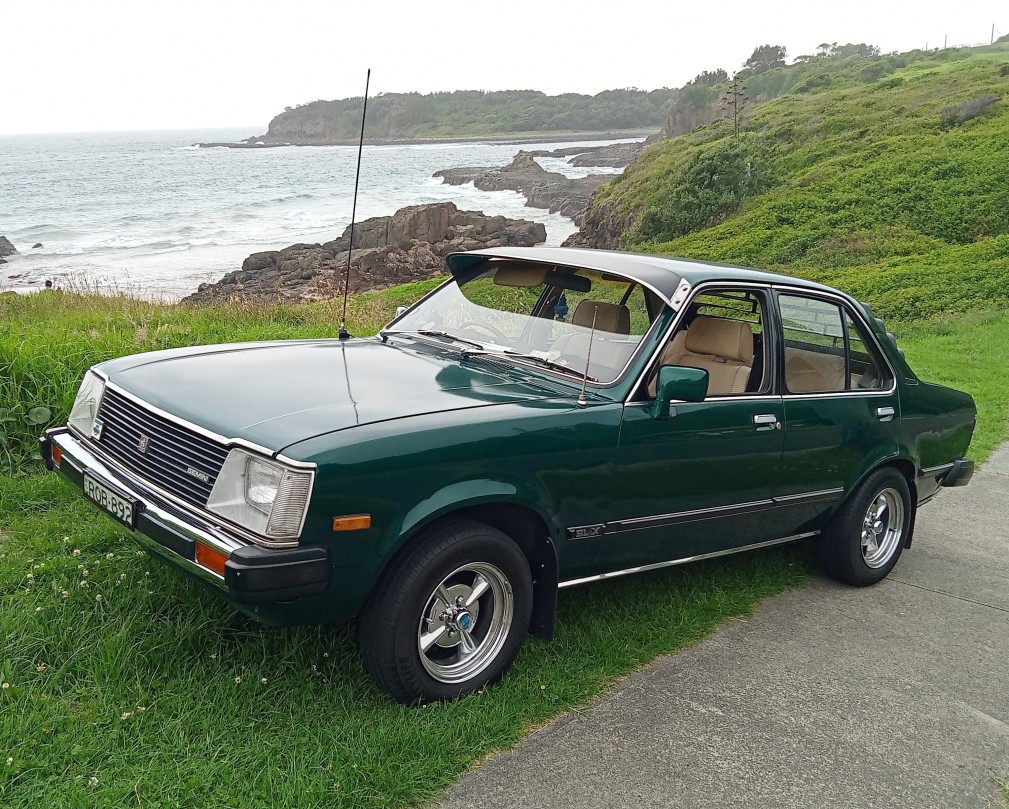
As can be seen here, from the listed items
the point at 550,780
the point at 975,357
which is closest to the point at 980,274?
the point at 975,357

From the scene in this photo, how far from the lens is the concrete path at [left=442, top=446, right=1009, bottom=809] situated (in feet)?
10.8

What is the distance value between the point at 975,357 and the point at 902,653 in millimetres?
10820

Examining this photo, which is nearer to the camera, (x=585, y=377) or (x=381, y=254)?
(x=585, y=377)

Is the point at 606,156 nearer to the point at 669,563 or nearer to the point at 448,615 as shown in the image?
the point at 669,563

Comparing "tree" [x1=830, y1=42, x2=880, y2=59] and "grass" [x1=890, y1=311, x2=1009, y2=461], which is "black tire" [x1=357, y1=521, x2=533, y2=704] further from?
"tree" [x1=830, y1=42, x2=880, y2=59]

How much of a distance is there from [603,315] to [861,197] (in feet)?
99.1

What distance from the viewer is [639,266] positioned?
464 cm

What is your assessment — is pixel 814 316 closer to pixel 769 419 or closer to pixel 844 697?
pixel 769 419

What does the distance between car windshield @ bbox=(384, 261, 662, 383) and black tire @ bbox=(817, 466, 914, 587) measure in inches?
69.3

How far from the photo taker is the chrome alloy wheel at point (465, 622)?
139 inches

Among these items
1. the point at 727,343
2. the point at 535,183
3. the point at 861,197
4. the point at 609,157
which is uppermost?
the point at 609,157

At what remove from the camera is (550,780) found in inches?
128

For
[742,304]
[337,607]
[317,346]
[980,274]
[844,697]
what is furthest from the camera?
[980,274]

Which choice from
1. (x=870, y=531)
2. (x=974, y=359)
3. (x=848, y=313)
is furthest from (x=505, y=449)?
(x=974, y=359)
